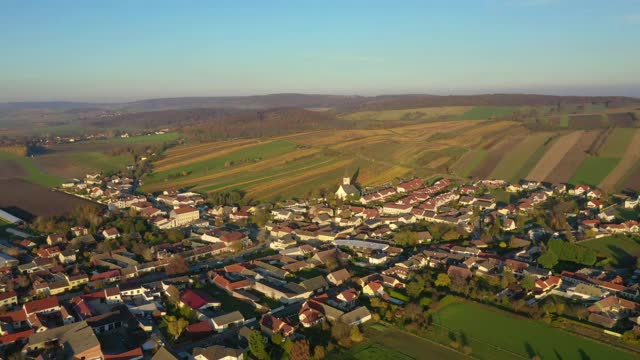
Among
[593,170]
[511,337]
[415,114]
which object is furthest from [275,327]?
[415,114]

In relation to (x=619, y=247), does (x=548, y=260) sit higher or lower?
higher

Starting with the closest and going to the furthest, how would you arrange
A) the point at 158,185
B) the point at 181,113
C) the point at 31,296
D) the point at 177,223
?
the point at 31,296, the point at 177,223, the point at 158,185, the point at 181,113

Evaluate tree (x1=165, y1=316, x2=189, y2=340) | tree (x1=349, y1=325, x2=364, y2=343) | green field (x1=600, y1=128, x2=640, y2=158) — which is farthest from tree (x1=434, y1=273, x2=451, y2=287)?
green field (x1=600, y1=128, x2=640, y2=158)

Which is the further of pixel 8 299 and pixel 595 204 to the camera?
pixel 595 204

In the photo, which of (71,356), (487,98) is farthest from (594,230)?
(487,98)

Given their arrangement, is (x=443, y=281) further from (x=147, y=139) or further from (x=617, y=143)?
(x=147, y=139)

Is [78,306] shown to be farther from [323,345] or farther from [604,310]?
[604,310]
